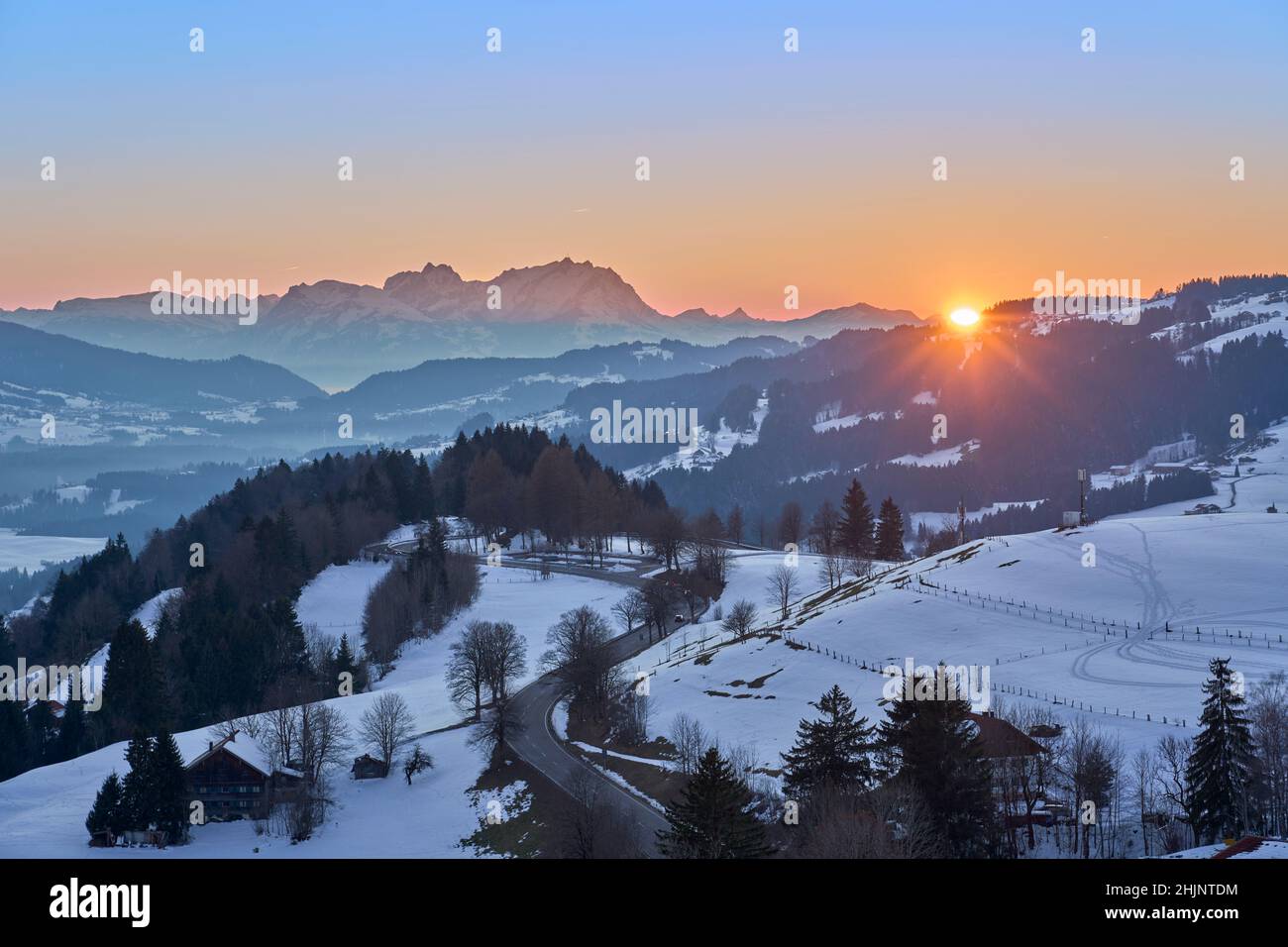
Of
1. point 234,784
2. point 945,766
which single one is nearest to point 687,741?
point 945,766

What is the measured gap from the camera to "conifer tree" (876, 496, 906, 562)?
116900 millimetres

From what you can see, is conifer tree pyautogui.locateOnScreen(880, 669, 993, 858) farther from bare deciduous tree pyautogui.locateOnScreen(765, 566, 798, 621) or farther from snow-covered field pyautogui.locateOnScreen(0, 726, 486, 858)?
bare deciduous tree pyautogui.locateOnScreen(765, 566, 798, 621)

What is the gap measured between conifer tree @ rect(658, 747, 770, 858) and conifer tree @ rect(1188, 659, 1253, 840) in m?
15.4

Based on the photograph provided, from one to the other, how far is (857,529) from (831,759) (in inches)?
3018

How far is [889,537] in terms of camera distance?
117312mm

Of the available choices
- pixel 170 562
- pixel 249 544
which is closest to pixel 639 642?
pixel 249 544

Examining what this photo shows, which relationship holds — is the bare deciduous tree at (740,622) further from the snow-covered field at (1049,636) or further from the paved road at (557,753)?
the paved road at (557,753)

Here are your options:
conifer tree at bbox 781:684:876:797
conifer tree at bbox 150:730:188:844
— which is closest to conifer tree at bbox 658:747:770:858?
conifer tree at bbox 781:684:876:797

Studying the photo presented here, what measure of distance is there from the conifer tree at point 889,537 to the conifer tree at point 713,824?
85.1 metres

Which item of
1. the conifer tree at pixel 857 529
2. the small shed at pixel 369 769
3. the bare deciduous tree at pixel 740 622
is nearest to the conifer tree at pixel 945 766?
the small shed at pixel 369 769
